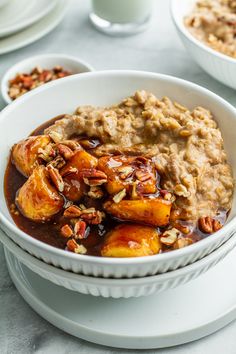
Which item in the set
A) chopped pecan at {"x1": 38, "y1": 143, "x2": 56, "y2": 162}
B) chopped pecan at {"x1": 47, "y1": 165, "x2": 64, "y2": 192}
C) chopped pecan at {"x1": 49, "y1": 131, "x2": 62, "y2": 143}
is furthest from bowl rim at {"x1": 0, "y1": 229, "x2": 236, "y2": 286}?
chopped pecan at {"x1": 49, "y1": 131, "x2": 62, "y2": 143}

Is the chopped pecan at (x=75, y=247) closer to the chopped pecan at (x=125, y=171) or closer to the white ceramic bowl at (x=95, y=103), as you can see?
the white ceramic bowl at (x=95, y=103)

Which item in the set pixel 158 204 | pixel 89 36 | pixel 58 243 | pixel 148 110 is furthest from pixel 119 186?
pixel 89 36

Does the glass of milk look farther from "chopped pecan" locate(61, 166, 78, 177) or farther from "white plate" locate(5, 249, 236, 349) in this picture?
"white plate" locate(5, 249, 236, 349)

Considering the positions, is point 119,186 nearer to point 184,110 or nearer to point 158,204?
point 158,204

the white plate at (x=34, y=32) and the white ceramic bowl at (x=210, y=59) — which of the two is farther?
the white plate at (x=34, y=32)

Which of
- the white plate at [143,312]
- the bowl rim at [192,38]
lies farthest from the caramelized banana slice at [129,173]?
the bowl rim at [192,38]

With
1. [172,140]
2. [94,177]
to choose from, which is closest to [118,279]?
[94,177]
